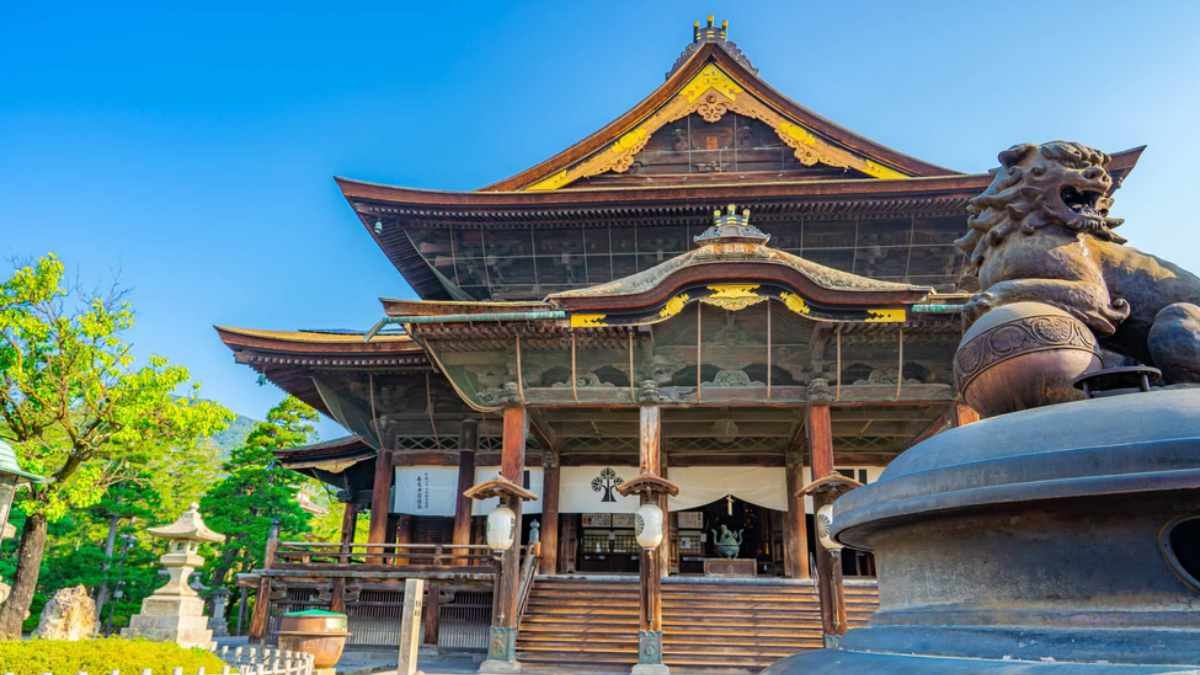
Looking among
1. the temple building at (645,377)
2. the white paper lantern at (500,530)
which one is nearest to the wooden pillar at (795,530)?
the temple building at (645,377)

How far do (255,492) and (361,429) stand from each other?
11.8 m

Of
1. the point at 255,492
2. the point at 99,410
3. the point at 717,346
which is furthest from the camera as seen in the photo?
the point at 255,492

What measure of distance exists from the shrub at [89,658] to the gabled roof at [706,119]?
1343cm

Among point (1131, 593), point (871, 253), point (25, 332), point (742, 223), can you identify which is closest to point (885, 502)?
point (1131, 593)

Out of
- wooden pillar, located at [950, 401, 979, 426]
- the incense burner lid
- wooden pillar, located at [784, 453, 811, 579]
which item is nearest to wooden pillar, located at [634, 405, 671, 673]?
wooden pillar, located at [784, 453, 811, 579]

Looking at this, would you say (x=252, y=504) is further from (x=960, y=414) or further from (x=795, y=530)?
(x=960, y=414)

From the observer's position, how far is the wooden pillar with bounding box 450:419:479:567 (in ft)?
54.0

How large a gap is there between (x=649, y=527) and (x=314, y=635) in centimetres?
535

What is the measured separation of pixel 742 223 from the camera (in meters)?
14.0

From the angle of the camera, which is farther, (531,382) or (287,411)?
(287,411)

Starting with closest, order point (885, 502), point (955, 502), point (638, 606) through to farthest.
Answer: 1. point (955, 502)
2. point (885, 502)
3. point (638, 606)

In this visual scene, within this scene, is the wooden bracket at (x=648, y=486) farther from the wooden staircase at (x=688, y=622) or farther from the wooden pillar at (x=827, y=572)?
the wooden pillar at (x=827, y=572)

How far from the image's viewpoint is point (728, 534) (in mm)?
17906

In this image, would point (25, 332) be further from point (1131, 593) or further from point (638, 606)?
point (1131, 593)
